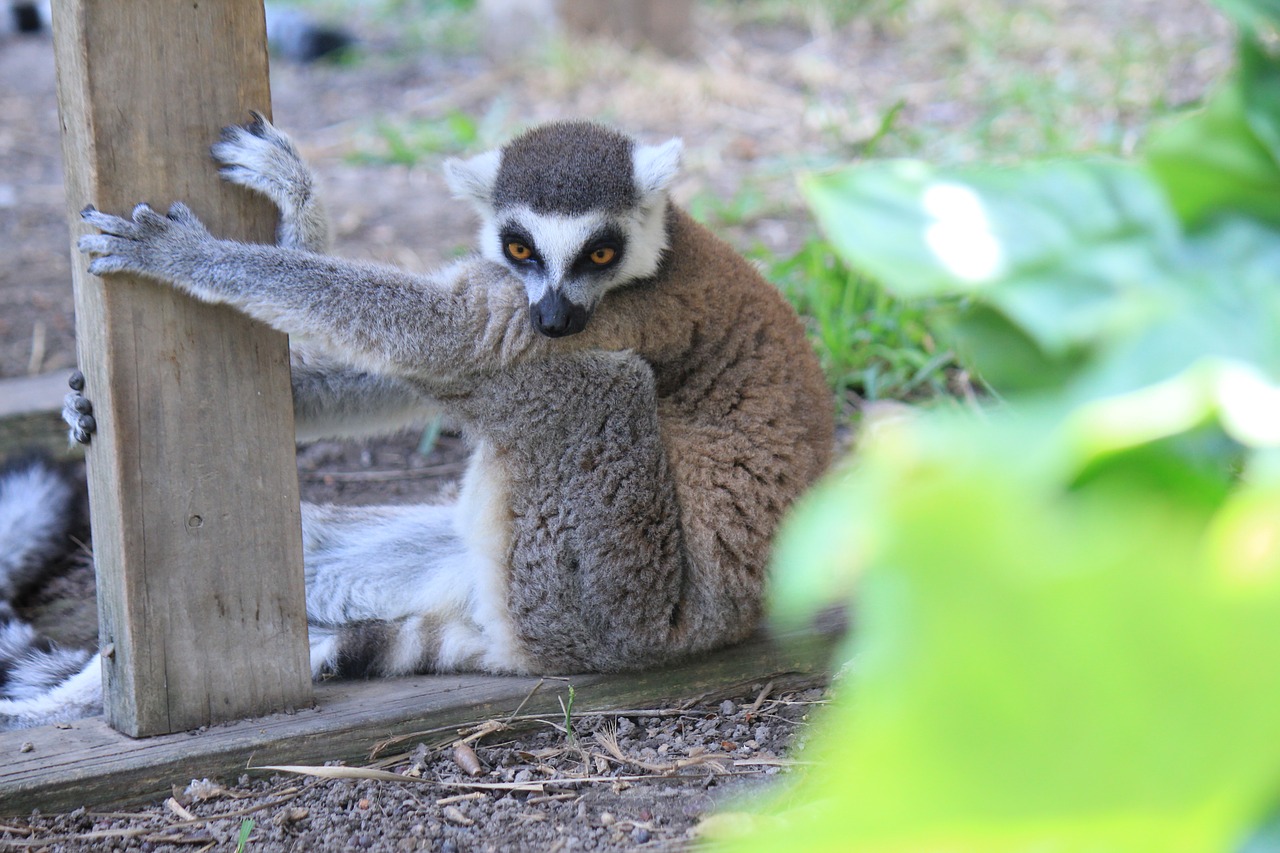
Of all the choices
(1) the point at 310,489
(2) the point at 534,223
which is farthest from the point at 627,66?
(2) the point at 534,223

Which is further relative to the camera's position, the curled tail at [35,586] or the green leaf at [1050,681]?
the curled tail at [35,586]

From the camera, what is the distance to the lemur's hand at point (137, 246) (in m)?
2.69

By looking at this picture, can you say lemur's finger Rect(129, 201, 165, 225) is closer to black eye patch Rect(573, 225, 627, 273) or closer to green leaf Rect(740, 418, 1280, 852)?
black eye patch Rect(573, 225, 627, 273)

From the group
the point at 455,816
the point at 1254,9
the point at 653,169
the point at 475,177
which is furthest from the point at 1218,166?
the point at 475,177

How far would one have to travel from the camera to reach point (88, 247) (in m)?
2.69

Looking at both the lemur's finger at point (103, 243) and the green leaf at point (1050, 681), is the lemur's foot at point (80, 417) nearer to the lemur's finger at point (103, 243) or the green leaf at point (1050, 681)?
the lemur's finger at point (103, 243)

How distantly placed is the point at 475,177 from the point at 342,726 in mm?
1863

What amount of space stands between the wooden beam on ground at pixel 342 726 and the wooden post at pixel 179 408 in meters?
0.10

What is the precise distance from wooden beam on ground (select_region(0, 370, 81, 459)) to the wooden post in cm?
231

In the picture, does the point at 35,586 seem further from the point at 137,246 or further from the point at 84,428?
the point at 137,246

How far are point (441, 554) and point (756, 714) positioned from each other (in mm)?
1246

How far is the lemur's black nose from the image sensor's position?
3.32 meters

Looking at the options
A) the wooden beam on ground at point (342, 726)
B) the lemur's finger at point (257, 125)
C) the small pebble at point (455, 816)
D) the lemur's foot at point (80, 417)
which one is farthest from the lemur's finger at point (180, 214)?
the small pebble at point (455, 816)

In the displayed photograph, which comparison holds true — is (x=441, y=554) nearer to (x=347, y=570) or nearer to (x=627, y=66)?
(x=347, y=570)
